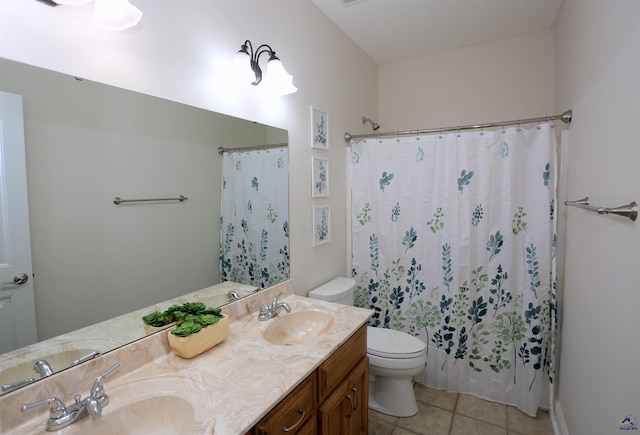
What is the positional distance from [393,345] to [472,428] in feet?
2.22

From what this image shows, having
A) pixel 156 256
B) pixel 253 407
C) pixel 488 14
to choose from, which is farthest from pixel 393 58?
pixel 253 407

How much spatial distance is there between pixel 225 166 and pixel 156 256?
53 centimetres

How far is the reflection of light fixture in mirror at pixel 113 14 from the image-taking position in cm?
95

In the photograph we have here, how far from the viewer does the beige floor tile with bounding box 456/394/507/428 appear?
6.47ft

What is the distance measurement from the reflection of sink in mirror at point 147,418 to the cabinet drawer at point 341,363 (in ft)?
1.58

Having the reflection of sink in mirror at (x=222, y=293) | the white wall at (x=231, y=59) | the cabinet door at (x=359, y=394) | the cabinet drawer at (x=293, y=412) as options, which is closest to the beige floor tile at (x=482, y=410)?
the cabinet door at (x=359, y=394)

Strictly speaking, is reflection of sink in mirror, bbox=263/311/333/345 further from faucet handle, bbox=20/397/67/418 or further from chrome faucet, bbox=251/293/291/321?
faucet handle, bbox=20/397/67/418

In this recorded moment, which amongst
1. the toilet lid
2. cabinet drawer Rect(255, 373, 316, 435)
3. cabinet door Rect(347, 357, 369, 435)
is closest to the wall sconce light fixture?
the toilet lid

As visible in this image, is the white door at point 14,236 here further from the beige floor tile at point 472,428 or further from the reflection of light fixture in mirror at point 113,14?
the beige floor tile at point 472,428

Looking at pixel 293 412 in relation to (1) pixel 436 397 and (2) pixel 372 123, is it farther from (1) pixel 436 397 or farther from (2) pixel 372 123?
(2) pixel 372 123

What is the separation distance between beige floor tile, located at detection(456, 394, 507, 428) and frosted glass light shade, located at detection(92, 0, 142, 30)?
2.66m

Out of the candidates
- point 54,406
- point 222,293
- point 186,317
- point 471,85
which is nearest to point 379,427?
point 222,293

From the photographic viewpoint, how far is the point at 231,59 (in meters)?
1.48

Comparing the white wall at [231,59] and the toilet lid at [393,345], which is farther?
the toilet lid at [393,345]
